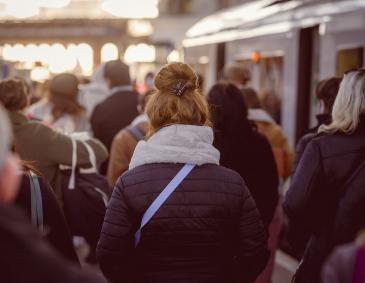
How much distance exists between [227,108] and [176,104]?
1206 mm

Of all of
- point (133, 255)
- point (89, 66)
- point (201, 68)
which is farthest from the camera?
point (89, 66)

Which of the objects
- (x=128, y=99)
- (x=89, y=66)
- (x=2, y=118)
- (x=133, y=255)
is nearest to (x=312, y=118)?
(x=128, y=99)

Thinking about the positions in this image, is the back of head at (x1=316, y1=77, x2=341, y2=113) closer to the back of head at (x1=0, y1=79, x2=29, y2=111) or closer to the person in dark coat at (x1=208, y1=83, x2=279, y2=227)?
the person in dark coat at (x1=208, y1=83, x2=279, y2=227)

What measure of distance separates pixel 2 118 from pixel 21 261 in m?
0.31

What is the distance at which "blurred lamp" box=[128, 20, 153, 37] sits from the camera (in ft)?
158

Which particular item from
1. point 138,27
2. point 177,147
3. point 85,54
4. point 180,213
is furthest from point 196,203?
point 85,54

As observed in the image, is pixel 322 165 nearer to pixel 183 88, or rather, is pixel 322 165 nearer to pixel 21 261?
pixel 183 88

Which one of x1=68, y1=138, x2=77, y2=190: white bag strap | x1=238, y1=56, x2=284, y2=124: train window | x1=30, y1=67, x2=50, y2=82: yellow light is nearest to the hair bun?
x1=68, y1=138, x2=77, y2=190: white bag strap

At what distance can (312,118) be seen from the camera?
9195mm

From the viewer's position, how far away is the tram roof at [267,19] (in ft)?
28.6

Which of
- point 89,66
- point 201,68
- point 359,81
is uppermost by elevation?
point 359,81

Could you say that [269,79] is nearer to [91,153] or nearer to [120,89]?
[120,89]

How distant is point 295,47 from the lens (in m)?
9.60

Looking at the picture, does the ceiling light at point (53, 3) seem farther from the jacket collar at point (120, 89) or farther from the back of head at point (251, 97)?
the back of head at point (251, 97)
